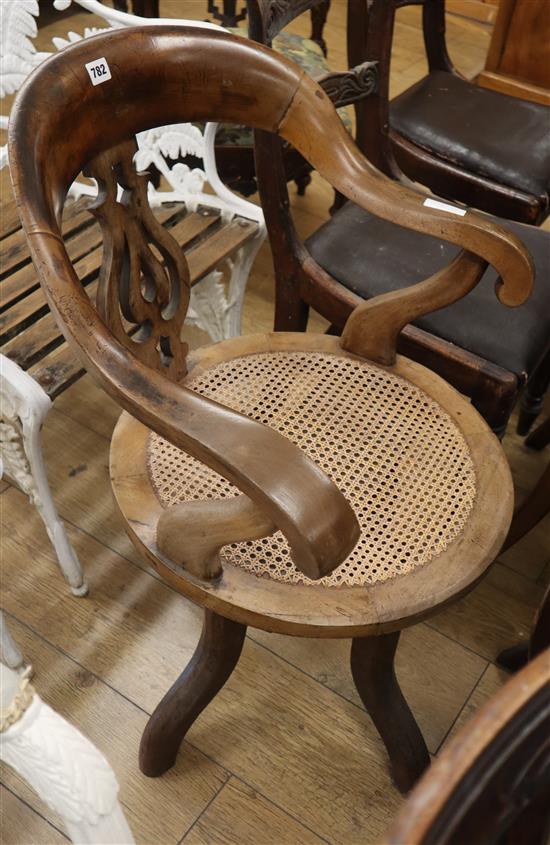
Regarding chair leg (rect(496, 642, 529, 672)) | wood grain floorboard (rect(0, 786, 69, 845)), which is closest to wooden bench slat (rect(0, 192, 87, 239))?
wood grain floorboard (rect(0, 786, 69, 845))

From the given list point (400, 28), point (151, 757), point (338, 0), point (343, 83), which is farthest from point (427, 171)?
point (338, 0)

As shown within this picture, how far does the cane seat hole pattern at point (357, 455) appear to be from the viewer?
864mm

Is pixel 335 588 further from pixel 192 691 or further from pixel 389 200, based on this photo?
pixel 389 200

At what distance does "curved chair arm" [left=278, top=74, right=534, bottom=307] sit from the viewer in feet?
2.99

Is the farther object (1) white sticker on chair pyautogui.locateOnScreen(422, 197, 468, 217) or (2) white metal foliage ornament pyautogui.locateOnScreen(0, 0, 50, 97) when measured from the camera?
(2) white metal foliage ornament pyautogui.locateOnScreen(0, 0, 50, 97)

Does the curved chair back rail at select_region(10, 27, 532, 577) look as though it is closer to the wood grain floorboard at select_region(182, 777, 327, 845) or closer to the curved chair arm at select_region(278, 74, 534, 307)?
the curved chair arm at select_region(278, 74, 534, 307)

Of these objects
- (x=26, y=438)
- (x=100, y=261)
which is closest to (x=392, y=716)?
(x=26, y=438)

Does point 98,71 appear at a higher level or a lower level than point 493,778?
higher

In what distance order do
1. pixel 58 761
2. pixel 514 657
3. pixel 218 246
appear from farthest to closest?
pixel 218 246
pixel 514 657
pixel 58 761

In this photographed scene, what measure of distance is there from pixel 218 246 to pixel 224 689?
800 mm

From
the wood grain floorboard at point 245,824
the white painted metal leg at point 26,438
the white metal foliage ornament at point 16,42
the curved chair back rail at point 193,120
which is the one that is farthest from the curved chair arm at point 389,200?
the wood grain floorboard at point 245,824

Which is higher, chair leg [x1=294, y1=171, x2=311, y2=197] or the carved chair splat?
the carved chair splat

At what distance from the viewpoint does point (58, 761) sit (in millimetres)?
545

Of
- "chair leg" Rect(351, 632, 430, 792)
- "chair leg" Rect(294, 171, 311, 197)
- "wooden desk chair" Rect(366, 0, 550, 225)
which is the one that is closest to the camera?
"chair leg" Rect(351, 632, 430, 792)
